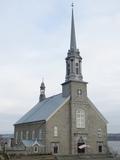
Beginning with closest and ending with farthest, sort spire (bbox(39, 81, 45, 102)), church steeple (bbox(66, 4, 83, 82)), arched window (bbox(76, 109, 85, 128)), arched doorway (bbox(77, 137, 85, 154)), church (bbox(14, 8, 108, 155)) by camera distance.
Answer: church (bbox(14, 8, 108, 155)) → arched doorway (bbox(77, 137, 85, 154)) → arched window (bbox(76, 109, 85, 128)) → church steeple (bbox(66, 4, 83, 82)) → spire (bbox(39, 81, 45, 102))

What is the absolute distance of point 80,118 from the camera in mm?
56219

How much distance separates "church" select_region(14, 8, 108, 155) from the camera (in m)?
54.0

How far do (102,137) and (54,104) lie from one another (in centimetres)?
992

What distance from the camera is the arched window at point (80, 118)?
55894 mm

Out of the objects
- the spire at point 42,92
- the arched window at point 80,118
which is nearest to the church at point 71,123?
the arched window at point 80,118

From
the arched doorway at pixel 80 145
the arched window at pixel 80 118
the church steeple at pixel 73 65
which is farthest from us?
the church steeple at pixel 73 65

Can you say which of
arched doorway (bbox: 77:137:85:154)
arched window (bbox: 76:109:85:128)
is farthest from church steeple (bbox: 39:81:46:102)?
arched doorway (bbox: 77:137:85:154)

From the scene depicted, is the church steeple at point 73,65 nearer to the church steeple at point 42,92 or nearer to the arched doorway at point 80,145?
the arched doorway at point 80,145

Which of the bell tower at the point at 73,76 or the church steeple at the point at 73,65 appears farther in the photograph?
the church steeple at the point at 73,65

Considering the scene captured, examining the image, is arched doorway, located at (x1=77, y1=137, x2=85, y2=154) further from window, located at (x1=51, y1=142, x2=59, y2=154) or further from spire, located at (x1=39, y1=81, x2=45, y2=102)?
spire, located at (x1=39, y1=81, x2=45, y2=102)

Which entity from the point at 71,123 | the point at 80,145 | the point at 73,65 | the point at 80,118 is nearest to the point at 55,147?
the point at 80,145

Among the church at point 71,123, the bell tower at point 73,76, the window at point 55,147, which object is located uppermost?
the bell tower at point 73,76

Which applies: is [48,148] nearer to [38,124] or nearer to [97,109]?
[38,124]

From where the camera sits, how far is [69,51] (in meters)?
58.4
